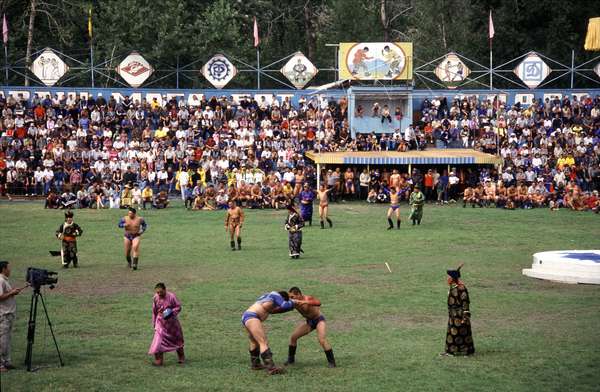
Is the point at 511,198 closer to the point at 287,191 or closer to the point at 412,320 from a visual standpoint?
the point at 287,191

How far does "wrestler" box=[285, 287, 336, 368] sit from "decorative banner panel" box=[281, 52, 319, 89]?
117 feet

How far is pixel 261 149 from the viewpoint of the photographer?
44.9 metres

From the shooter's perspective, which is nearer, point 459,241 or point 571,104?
point 459,241

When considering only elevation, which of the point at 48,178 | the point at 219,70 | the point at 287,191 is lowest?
the point at 287,191

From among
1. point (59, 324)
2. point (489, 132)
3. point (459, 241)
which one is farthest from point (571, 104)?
point (59, 324)

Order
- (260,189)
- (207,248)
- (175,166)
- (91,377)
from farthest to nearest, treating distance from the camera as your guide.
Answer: (175,166) → (260,189) → (207,248) → (91,377)

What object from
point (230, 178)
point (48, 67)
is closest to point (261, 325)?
point (230, 178)

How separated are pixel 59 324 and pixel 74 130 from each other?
91.3ft

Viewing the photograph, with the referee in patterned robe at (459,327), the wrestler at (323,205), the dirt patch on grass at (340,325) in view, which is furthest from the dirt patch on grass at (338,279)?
the wrestler at (323,205)

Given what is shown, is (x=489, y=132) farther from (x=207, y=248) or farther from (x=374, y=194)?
(x=207, y=248)

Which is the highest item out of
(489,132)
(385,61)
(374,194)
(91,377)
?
(385,61)

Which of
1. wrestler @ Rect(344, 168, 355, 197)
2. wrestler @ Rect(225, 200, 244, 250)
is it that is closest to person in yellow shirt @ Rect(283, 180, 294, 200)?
wrestler @ Rect(344, 168, 355, 197)

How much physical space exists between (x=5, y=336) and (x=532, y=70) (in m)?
39.7

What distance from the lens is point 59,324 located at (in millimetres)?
18406
